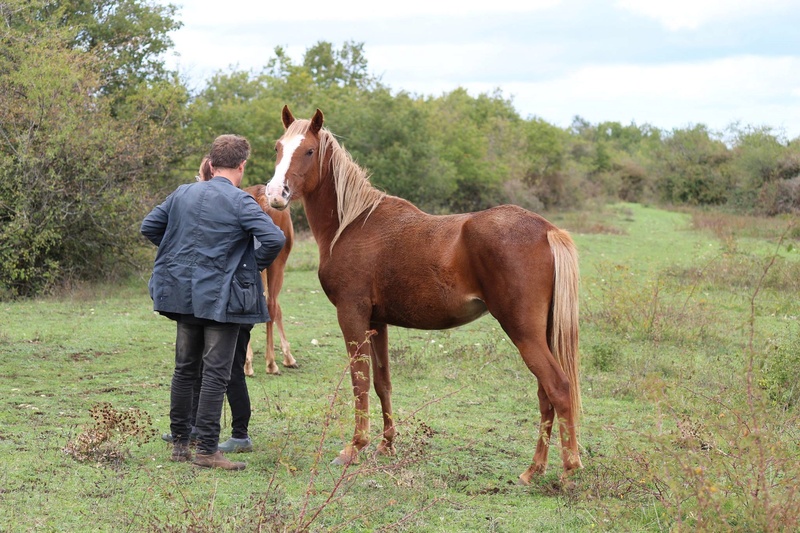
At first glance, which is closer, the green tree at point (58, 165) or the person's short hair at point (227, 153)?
the person's short hair at point (227, 153)

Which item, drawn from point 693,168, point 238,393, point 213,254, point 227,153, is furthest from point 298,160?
point 693,168

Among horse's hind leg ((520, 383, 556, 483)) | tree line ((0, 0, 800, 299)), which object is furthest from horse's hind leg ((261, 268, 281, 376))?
tree line ((0, 0, 800, 299))

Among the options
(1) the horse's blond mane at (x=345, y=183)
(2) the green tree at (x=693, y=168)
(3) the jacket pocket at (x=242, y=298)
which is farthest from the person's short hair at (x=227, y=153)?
(2) the green tree at (x=693, y=168)

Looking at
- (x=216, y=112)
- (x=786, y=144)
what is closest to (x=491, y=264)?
(x=216, y=112)

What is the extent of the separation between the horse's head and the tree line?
829 centimetres

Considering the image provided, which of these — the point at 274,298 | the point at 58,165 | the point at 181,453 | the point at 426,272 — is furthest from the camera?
the point at 58,165

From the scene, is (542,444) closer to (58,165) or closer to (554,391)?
(554,391)

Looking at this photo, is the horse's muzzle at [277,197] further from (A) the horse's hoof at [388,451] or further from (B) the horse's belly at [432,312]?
(A) the horse's hoof at [388,451]

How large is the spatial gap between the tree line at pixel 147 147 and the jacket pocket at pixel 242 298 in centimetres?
924

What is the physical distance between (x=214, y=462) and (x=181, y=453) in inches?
11.7

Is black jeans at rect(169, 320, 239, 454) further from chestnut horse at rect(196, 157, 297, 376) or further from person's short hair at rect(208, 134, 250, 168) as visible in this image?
chestnut horse at rect(196, 157, 297, 376)

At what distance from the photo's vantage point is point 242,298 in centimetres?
514

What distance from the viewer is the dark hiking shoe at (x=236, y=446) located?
5.74 meters

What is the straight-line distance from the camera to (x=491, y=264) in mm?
5297
